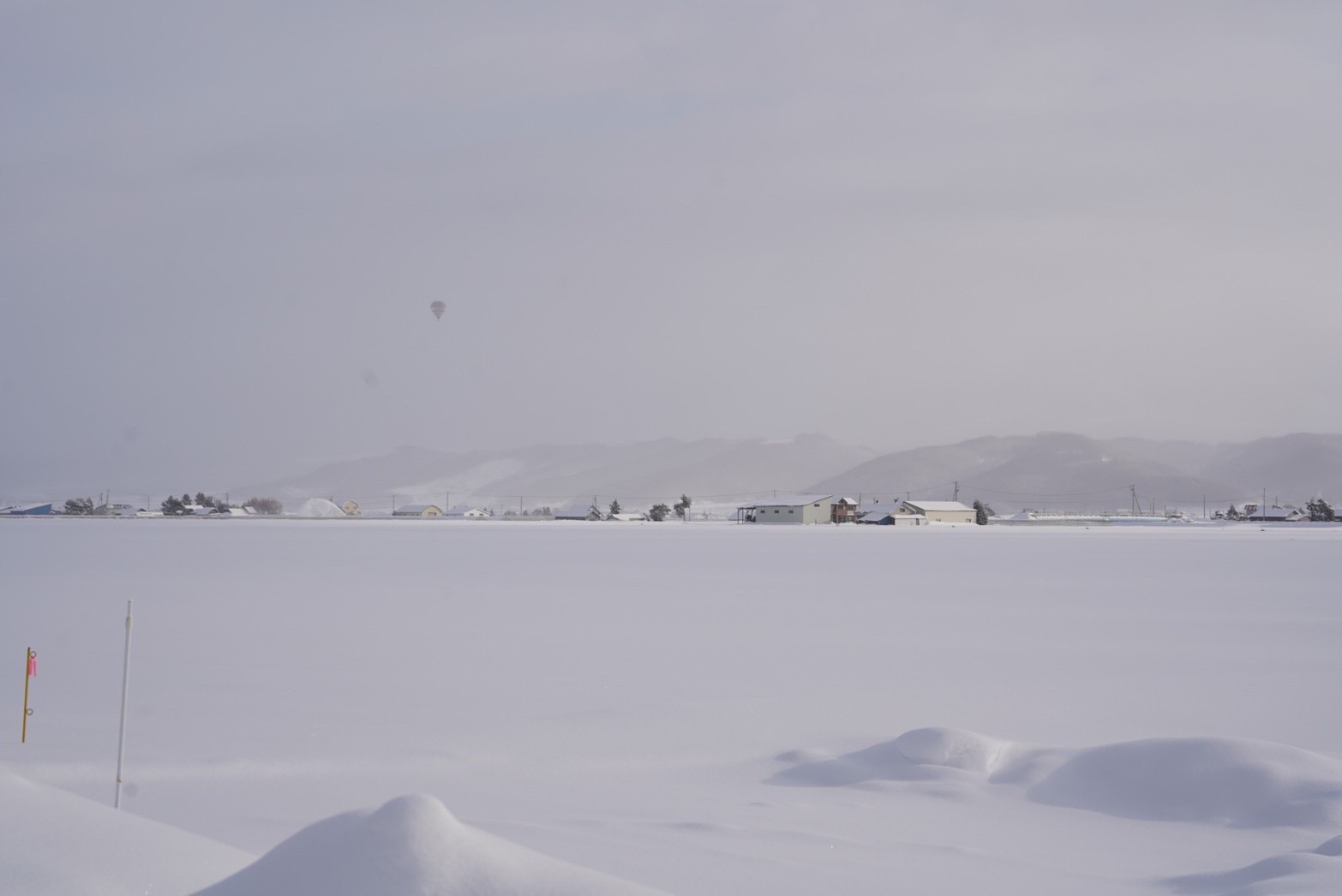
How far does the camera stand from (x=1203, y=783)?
7129 millimetres

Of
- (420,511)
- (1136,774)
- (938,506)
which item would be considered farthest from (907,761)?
(420,511)

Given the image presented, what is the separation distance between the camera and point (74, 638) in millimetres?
14406

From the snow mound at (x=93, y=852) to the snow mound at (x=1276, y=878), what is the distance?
4.65 metres

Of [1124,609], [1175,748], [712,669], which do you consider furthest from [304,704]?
[1124,609]

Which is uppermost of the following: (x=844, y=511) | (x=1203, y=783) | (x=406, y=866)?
(x=844, y=511)

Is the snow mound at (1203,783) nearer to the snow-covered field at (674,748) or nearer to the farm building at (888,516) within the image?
the snow-covered field at (674,748)

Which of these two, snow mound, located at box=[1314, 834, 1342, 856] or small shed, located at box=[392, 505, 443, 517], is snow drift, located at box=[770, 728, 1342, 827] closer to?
snow mound, located at box=[1314, 834, 1342, 856]

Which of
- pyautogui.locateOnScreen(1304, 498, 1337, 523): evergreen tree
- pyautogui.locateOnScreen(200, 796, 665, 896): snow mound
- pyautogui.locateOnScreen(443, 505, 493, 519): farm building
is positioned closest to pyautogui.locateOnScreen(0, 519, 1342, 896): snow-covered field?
pyautogui.locateOnScreen(200, 796, 665, 896): snow mound

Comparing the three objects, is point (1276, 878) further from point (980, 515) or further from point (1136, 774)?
point (980, 515)

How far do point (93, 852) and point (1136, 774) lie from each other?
6221mm

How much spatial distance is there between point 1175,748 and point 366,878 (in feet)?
19.6

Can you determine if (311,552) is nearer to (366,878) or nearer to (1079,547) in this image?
(1079,547)

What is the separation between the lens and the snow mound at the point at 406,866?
11.8 ft

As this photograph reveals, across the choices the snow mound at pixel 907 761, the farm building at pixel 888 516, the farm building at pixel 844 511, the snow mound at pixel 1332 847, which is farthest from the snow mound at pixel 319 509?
the snow mound at pixel 1332 847
